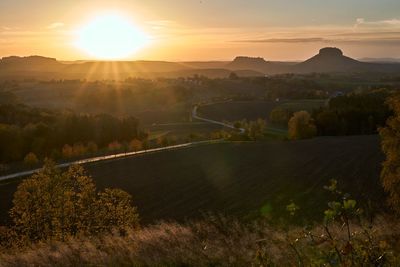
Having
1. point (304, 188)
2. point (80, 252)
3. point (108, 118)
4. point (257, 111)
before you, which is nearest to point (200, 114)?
point (257, 111)

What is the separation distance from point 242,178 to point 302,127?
48.5 meters

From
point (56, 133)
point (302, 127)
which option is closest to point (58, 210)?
point (56, 133)

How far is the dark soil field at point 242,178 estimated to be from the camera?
38309 millimetres

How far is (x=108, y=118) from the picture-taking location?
100688 millimetres

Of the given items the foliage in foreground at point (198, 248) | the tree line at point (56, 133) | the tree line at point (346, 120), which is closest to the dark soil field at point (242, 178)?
the foliage in foreground at point (198, 248)

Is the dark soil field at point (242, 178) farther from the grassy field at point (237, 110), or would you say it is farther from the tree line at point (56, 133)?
the grassy field at point (237, 110)

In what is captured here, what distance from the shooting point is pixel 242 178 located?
48.0 m

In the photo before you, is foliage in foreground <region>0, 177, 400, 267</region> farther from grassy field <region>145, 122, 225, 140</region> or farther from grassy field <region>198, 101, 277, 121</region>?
grassy field <region>198, 101, 277, 121</region>

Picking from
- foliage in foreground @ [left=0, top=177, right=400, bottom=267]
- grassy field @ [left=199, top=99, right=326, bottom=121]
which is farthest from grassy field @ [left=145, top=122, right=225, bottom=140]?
foliage in foreground @ [left=0, top=177, right=400, bottom=267]

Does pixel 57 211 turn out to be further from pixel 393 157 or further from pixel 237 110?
pixel 237 110

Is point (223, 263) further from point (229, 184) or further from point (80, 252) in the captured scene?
point (229, 184)

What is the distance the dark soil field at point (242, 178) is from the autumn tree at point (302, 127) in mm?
22524

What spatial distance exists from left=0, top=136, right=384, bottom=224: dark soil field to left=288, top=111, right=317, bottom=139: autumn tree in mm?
22524

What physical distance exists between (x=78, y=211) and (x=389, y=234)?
2244 centimetres
